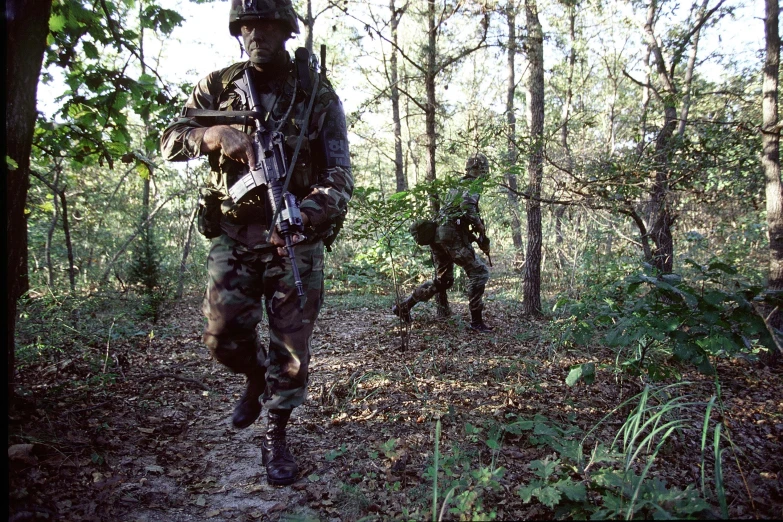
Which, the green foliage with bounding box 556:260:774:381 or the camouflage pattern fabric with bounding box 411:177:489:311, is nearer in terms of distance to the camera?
the green foliage with bounding box 556:260:774:381

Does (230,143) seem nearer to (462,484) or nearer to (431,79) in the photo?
(462,484)

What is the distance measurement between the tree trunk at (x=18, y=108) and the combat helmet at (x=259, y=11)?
1010 millimetres

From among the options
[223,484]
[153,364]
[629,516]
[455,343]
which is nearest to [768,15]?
[455,343]

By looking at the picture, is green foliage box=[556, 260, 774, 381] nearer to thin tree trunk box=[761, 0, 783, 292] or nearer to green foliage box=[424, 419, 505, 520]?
green foliage box=[424, 419, 505, 520]

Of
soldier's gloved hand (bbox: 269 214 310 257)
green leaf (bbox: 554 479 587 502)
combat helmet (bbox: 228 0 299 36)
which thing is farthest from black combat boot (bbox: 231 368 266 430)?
combat helmet (bbox: 228 0 299 36)

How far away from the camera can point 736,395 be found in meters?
3.40

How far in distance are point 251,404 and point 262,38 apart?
2264 millimetres

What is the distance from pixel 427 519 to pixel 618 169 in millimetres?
4829

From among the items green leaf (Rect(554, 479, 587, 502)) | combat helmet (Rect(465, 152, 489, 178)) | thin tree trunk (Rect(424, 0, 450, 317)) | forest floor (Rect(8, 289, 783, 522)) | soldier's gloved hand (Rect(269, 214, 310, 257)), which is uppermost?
thin tree trunk (Rect(424, 0, 450, 317))

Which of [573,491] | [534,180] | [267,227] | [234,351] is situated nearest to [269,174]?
[267,227]

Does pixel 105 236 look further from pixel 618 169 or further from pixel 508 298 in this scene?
pixel 618 169

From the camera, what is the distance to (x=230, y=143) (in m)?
2.41

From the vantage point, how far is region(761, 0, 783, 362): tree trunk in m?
3.99

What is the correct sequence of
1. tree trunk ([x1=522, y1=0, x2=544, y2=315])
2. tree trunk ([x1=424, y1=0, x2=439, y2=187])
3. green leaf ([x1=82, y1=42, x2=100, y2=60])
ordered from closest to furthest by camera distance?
green leaf ([x1=82, y1=42, x2=100, y2=60]) → tree trunk ([x1=424, y1=0, x2=439, y2=187]) → tree trunk ([x1=522, y1=0, x2=544, y2=315])
